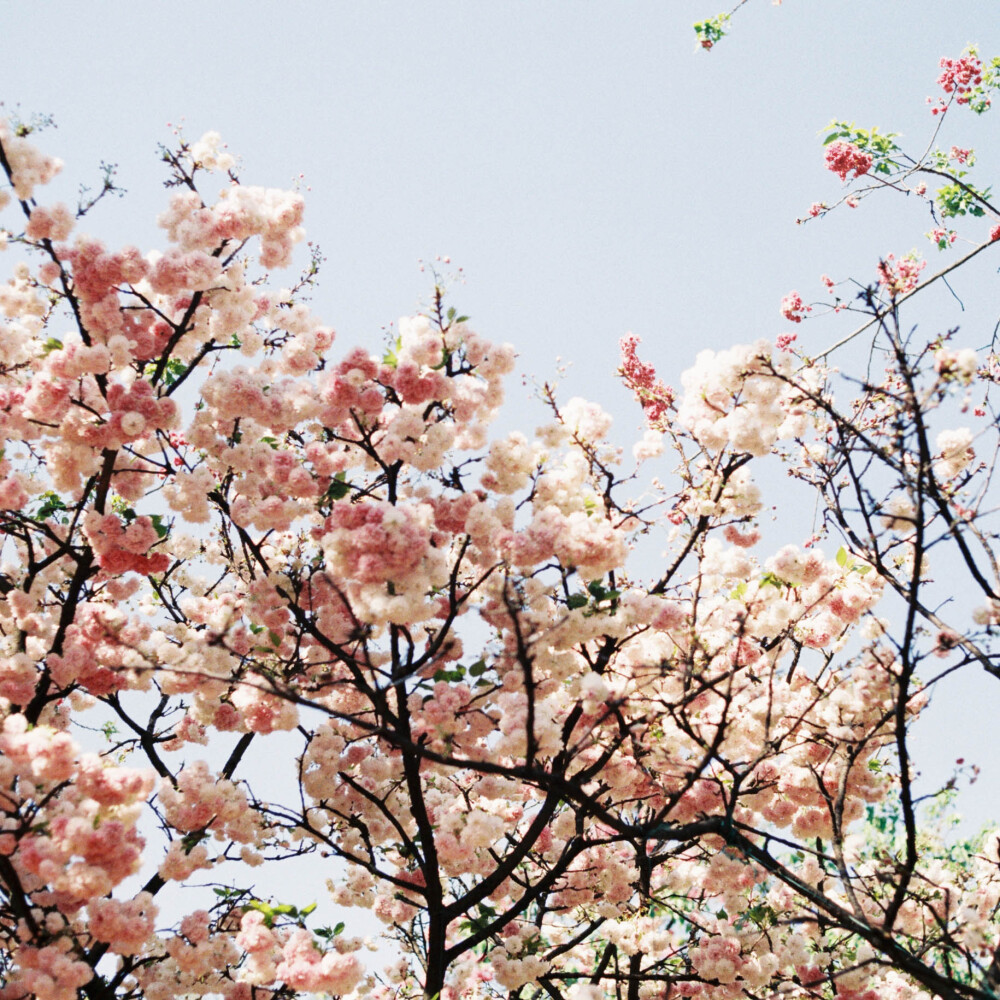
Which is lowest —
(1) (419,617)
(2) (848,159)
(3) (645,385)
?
(1) (419,617)

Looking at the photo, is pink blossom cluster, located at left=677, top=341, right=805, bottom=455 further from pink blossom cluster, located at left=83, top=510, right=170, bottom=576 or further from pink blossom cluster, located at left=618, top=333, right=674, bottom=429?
pink blossom cluster, located at left=83, top=510, right=170, bottom=576

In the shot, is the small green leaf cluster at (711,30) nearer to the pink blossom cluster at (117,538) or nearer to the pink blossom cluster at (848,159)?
the pink blossom cluster at (848,159)

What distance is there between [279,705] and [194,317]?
2.24 meters

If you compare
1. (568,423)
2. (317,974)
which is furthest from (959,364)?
(317,974)

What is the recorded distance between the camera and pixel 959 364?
11.1 ft

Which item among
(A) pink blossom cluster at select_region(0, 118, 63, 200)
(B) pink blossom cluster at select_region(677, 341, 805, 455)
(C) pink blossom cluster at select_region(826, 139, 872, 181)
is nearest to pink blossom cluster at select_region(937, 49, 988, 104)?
(C) pink blossom cluster at select_region(826, 139, 872, 181)

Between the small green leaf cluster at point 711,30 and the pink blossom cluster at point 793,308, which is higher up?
the small green leaf cluster at point 711,30

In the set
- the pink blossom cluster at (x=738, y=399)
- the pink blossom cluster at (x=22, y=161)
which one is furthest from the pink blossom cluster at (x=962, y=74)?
the pink blossom cluster at (x=22, y=161)

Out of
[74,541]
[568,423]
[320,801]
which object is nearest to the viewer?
[568,423]

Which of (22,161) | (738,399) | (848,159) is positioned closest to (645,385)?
(738,399)

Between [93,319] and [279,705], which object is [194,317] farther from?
[279,705]

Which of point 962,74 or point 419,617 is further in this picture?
point 962,74

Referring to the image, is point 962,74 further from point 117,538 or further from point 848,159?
point 117,538

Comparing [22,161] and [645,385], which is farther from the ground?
[645,385]
